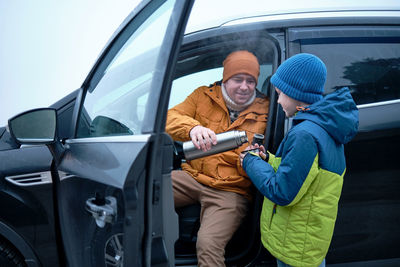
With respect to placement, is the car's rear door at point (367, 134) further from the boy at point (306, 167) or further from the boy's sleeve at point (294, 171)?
the boy's sleeve at point (294, 171)

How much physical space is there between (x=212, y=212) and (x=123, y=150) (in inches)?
40.5

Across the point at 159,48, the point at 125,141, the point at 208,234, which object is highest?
the point at 159,48

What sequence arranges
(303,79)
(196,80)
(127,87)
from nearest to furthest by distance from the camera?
(127,87)
(303,79)
(196,80)

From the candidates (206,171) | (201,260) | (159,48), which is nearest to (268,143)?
(206,171)

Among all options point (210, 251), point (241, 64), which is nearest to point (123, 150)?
point (210, 251)

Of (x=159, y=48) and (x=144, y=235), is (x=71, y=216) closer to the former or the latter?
(x=144, y=235)

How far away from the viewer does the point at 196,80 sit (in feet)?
7.97

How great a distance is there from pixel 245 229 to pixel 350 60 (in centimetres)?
114

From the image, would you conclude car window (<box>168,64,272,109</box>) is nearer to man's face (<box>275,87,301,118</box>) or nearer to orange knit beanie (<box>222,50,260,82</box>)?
orange knit beanie (<box>222,50,260,82</box>)

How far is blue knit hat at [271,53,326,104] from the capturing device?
5.23 ft

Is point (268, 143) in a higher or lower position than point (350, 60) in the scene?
lower

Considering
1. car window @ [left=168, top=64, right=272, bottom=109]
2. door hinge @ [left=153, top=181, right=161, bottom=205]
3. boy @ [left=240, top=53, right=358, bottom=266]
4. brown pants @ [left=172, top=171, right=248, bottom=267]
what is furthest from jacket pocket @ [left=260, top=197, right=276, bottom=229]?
car window @ [left=168, top=64, right=272, bottom=109]

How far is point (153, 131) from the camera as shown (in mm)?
1062

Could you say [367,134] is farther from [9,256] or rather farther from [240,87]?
[9,256]
